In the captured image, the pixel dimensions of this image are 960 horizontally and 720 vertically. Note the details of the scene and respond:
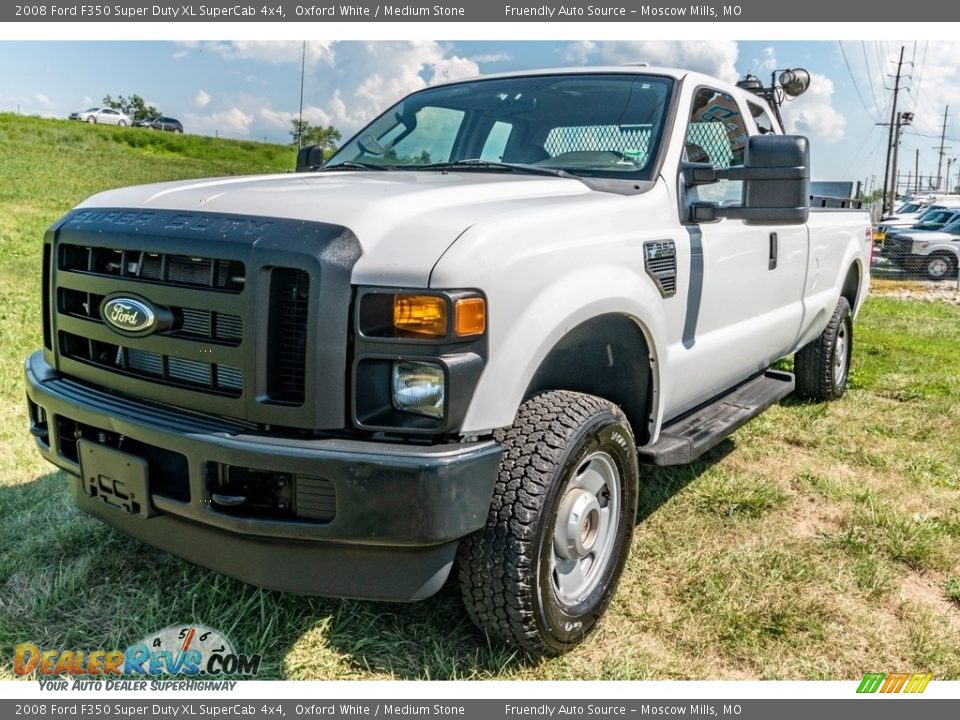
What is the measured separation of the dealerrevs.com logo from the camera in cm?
262

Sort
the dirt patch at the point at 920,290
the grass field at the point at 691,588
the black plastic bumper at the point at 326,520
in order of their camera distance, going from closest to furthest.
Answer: the black plastic bumper at the point at 326,520 → the grass field at the point at 691,588 → the dirt patch at the point at 920,290

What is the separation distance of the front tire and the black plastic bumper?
13cm

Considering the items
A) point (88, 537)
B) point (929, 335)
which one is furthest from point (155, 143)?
point (88, 537)

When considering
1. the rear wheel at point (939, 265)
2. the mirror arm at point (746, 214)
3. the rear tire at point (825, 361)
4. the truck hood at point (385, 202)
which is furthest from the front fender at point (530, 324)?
the rear wheel at point (939, 265)

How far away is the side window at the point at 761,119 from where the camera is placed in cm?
443

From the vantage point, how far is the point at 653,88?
362 centimetres

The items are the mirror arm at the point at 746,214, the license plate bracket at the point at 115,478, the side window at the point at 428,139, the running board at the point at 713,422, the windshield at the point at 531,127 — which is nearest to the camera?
the license plate bracket at the point at 115,478

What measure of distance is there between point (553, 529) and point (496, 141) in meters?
1.95

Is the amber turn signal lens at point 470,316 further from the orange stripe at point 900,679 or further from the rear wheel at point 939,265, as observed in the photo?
the rear wheel at point 939,265

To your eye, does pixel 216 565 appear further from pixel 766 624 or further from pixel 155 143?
pixel 155 143

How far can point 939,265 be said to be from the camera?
19.9 m

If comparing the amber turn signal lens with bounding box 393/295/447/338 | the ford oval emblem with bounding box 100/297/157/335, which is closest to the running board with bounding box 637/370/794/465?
the amber turn signal lens with bounding box 393/295/447/338

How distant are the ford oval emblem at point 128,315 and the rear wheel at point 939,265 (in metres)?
21.1

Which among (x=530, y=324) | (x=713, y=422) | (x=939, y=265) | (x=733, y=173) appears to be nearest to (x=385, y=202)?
(x=530, y=324)
